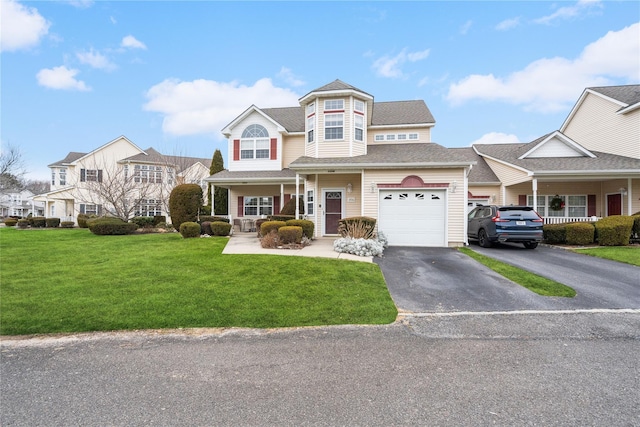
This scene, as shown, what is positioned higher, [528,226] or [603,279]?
[528,226]

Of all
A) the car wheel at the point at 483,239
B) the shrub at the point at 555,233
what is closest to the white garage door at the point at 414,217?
the car wheel at the point at 483,239

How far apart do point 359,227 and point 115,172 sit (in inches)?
919

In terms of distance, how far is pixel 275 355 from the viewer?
12.5ft

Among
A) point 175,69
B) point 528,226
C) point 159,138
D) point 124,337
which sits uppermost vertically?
point 175,69

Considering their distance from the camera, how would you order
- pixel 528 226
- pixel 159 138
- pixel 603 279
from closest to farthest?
pixel 603 279
pixel 528 226
pixel 159 138

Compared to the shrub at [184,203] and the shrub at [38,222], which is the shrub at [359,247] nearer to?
the shrub at [184,203]

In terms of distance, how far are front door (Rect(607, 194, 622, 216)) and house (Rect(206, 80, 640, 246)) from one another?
0.27 feet

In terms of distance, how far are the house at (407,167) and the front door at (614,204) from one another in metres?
0.08

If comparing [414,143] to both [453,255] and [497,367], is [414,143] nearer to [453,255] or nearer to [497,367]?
[453,255]

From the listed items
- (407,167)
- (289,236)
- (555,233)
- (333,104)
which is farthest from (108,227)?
(555,233)

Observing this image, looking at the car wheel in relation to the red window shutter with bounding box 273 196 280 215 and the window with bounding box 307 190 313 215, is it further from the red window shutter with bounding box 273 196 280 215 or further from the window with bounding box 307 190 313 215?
the red window shutter with bounding box 273 196 280 215

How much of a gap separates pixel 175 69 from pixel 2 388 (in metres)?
17.6

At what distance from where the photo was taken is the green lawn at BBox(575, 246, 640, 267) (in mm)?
9234

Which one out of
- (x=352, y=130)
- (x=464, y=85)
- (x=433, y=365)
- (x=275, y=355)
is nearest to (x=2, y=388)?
(x=275, y=355)
